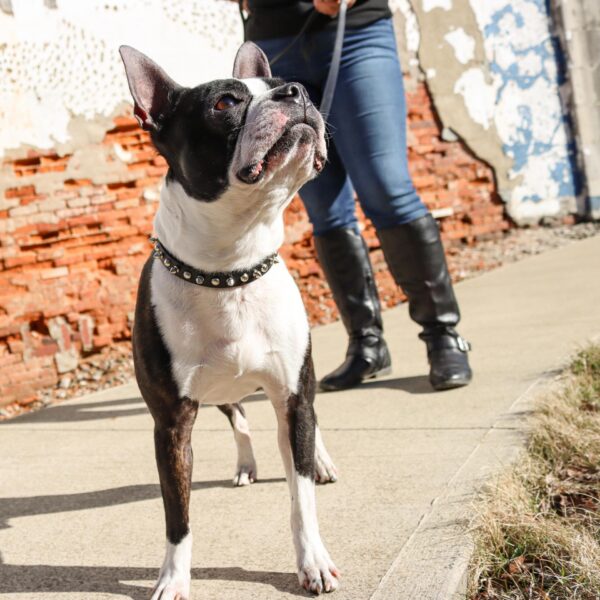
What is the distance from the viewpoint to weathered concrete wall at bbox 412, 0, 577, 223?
7613 millimetres

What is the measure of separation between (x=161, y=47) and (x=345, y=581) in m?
4.30

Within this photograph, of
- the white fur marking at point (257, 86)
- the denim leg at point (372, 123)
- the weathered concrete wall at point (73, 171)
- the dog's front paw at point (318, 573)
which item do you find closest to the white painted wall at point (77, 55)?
the weathered concrete wall at point (73, 171)

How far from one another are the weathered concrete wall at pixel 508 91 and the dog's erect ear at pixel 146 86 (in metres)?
5.56

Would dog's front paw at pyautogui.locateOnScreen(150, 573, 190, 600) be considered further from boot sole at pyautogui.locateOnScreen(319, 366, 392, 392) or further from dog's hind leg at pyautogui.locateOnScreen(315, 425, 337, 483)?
boot sole at pyautogui.locateOnScreen(319, 366, 392, 392)

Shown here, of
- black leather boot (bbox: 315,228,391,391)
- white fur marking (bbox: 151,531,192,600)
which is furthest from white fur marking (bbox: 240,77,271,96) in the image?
black leather boot (bbox: 315,228,391,391)

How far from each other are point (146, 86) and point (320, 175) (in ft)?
5.09

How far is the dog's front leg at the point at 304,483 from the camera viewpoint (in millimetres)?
2062

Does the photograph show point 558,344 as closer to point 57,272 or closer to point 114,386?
point 114,386

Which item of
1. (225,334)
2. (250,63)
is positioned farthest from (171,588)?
(250,63)

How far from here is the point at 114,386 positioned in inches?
198

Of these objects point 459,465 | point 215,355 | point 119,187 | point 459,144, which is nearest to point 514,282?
point 459,144

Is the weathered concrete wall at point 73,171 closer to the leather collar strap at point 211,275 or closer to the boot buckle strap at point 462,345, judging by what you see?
the boot buckle strap at point 462,345

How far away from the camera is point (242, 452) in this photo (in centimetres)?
290

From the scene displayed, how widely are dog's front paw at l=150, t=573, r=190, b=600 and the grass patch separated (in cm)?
64
